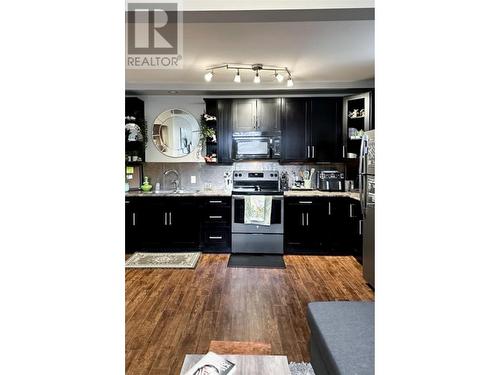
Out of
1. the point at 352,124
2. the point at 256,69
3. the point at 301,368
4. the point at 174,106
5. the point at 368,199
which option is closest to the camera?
the point at 301,368

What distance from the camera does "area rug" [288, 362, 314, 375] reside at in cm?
210

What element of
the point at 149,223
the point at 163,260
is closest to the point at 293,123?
the point at 149,223

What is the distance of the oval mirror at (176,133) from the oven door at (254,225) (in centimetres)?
132

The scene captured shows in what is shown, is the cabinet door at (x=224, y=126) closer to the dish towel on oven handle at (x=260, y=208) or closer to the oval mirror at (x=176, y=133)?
the oval mirror at (x=176, y=133)

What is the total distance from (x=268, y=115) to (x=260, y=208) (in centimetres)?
149

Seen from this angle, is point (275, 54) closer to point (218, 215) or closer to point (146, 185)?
point (218, 215)

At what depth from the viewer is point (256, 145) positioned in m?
5.20

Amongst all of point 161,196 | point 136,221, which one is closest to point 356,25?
point 161,196

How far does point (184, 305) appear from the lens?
10.5 ft

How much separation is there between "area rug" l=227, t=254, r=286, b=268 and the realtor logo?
2705 mm

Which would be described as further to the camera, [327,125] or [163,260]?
[327,125]

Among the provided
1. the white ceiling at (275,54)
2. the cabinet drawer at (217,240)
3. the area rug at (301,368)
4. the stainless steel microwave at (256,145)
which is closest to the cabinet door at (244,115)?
the stainless steel microwave at (256,145)
